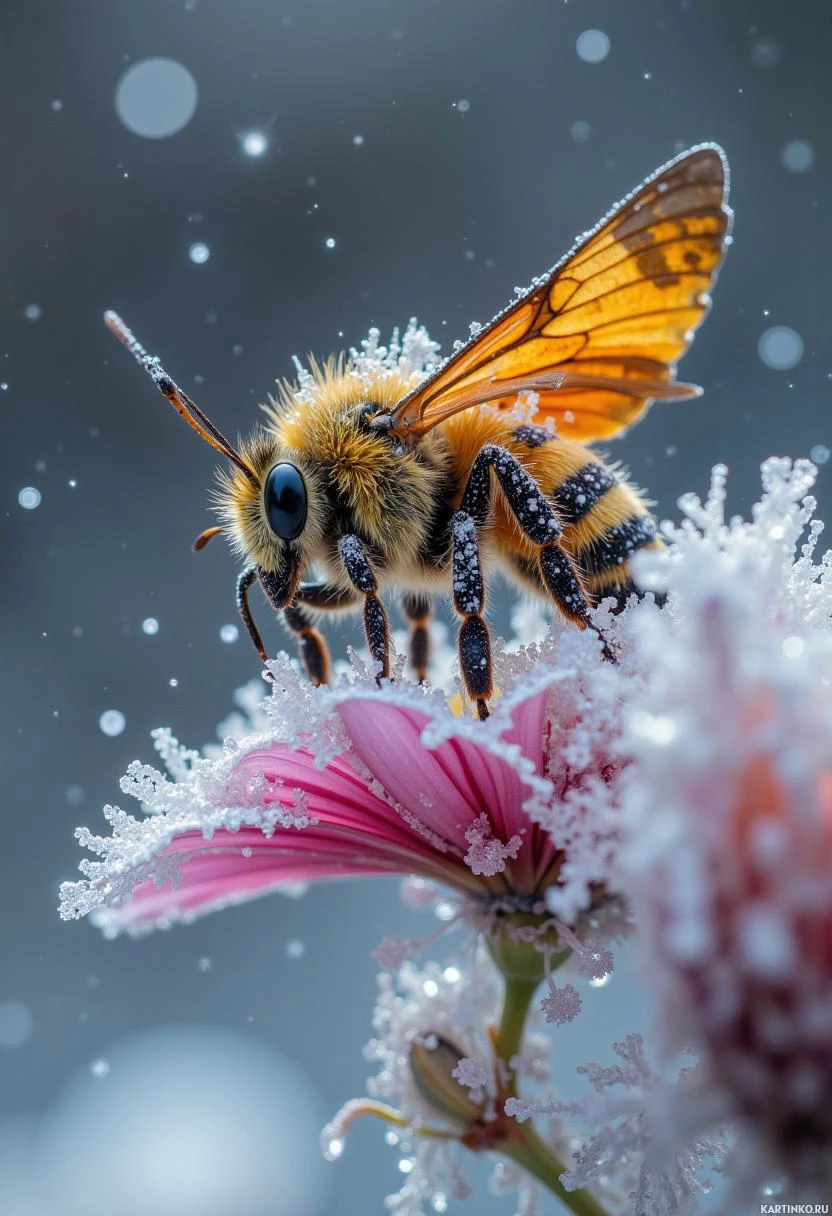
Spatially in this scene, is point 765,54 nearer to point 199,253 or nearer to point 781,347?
point 781,347

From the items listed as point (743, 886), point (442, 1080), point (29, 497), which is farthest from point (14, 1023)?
point (743, 886)

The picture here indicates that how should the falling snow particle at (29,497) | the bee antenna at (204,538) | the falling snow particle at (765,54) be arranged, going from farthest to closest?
the falling snow particle at (765,54) < the falling snow particle at (29,497) < the bee antenna at (204,538)

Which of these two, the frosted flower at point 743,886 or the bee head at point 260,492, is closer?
the frosted flower at point 743,886

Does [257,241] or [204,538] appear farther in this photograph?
[257,241]

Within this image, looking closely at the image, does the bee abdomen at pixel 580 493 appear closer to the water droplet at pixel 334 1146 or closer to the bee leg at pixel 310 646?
the bee leg at pixel 310 646

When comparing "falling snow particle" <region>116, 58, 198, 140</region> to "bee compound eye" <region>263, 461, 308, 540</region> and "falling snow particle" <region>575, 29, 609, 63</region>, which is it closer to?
"falling snow particle" <region>575, 29, 609, 63</region>

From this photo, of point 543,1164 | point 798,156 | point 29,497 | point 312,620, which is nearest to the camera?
point 543,1164

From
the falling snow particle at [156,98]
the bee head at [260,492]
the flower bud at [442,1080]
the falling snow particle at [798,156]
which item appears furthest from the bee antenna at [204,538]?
the falling snow particle at [798,156]
